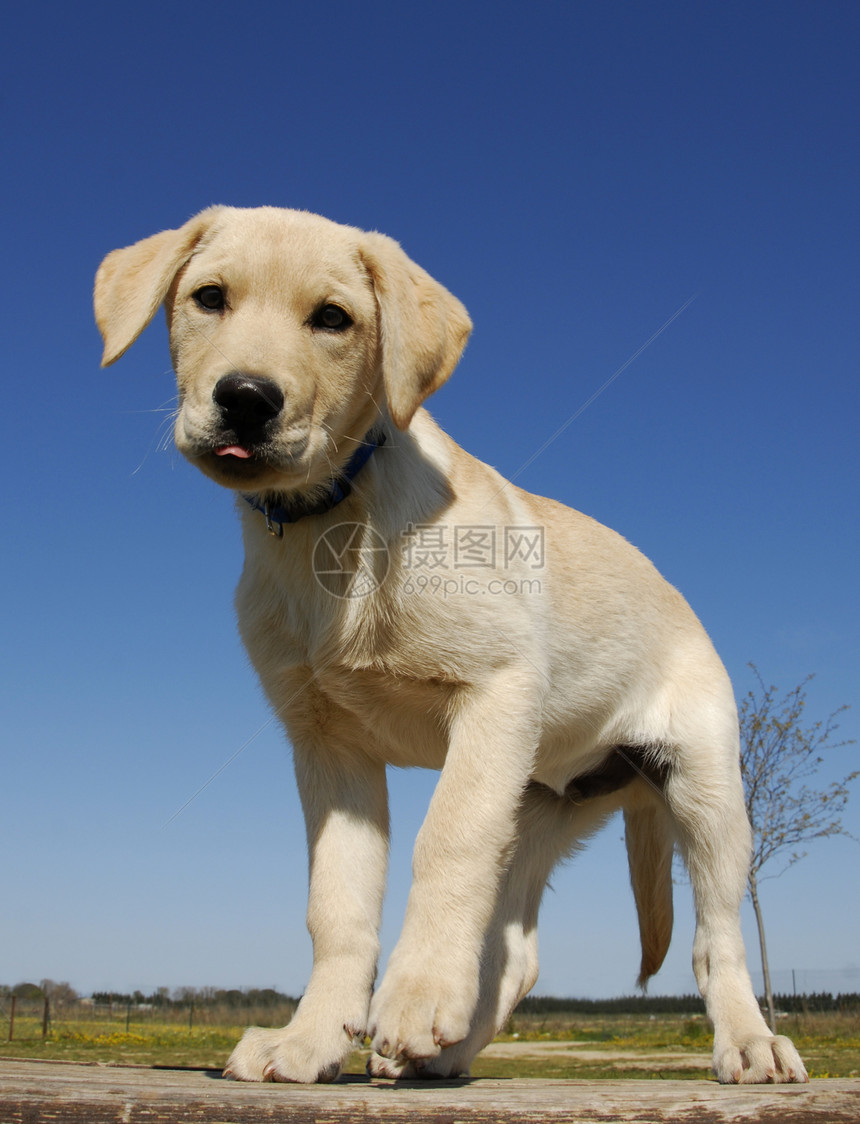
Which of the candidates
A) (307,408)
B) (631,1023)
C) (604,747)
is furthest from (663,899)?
(631,1023)

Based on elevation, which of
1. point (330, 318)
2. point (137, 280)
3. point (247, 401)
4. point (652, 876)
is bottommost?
point (652, 876)

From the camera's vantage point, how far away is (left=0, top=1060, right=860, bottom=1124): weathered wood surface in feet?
6.98

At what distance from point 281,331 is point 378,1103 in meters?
2.41

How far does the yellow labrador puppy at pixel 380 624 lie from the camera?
10.4ft

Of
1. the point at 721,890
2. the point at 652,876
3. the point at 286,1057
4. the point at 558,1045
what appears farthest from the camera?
the point at 558,1045

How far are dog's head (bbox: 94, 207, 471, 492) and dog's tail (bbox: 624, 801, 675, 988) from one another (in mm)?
2668

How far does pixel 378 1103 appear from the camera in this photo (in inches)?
89.8

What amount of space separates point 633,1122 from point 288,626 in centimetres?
211

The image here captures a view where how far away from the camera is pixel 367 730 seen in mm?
3932

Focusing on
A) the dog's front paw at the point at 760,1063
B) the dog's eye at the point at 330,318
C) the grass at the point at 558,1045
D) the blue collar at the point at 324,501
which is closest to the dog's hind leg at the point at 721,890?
the dog's front paw at the point at 760,1063

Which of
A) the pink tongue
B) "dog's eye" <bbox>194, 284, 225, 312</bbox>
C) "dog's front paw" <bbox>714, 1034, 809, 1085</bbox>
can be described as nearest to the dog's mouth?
the pink tongue
